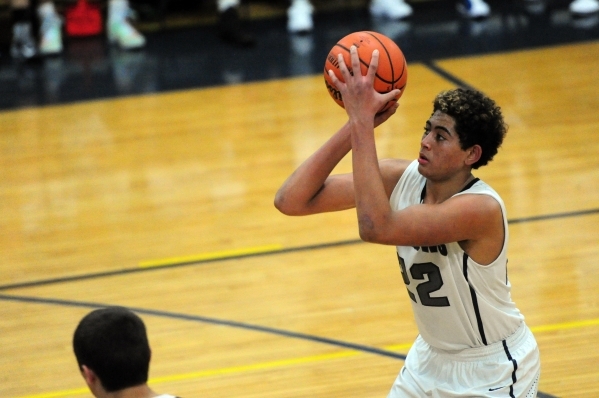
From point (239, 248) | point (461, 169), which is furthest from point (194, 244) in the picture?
point (461, 169)

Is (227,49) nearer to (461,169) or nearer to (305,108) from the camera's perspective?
(305,108)

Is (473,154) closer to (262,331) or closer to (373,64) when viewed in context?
(373,64)

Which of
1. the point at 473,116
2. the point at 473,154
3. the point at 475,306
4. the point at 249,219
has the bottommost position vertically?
the point at 249,219

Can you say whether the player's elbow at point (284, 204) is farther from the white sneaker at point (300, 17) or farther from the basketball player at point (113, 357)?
the white sneaker at point (300, 17)

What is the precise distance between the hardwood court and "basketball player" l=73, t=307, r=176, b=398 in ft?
6.86

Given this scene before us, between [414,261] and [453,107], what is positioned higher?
[453,107]

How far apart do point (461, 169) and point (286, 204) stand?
0.68 meters

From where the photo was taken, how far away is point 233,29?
1070 cm

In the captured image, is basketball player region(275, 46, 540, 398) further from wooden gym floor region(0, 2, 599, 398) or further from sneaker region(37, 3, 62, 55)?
sneaker region(37, 3, 62, 55)

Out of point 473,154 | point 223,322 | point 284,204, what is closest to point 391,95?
point 473,154

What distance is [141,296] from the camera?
5688 mm

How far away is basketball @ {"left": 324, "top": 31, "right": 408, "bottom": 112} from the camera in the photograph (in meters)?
3.36

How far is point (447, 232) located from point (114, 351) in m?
1.23

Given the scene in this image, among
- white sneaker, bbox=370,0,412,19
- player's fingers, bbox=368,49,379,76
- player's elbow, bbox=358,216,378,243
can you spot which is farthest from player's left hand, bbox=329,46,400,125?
white sneaker, bbox=370,0,412,19
